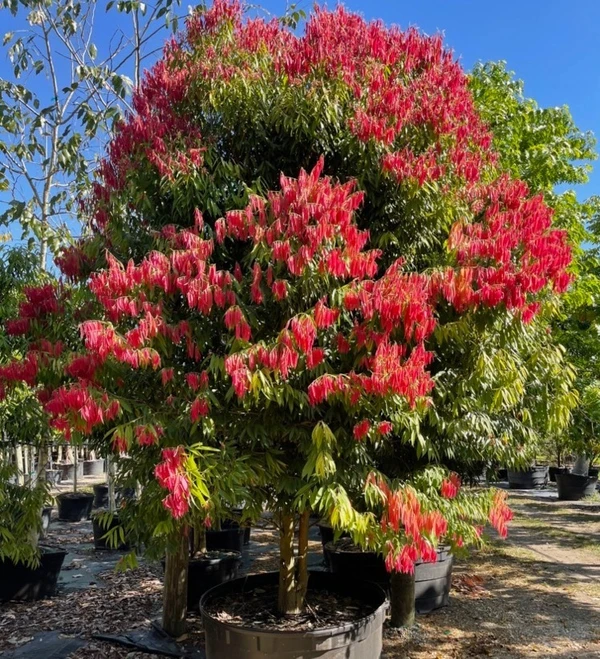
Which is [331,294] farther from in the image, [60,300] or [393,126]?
[60,300]

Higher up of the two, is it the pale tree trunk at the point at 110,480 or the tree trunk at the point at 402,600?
the pale tree trunk at the point at 110,480

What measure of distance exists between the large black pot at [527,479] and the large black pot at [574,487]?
272 centimetres

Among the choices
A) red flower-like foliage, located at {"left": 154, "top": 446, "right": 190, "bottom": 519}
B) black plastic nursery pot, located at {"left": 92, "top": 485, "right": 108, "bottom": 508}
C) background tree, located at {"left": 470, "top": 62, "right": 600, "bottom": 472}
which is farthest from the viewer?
black plastic nursery pot, located at {"left": 92, "top": 485, "right": 108, "bottom": 508}

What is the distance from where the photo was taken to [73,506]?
10.2m

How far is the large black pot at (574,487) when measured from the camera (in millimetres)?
13809

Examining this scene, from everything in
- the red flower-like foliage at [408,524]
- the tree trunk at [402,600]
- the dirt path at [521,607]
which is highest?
the red flower-like foliage at [408,524]

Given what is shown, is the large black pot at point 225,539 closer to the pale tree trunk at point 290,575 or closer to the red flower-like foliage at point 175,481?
the pale tree trunk at point 290,575

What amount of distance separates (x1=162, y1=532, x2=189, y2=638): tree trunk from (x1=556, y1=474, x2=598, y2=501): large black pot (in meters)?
11.8

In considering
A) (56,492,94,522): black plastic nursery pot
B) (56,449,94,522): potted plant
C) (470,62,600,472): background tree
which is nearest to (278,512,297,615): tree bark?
(470,62,600,472): background tree

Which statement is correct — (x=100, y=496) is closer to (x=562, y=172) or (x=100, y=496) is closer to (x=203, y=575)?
(x=203, y=575)

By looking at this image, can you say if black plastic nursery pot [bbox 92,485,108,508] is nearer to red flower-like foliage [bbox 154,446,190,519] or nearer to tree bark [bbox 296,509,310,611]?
tree bark [bbox 296,509,310,611]

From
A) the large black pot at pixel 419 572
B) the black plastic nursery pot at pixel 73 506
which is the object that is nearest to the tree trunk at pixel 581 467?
the large black pot at pixel 419 572

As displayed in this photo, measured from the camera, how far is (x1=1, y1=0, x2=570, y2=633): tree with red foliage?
270 cm

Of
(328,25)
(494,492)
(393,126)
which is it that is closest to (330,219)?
(393,126)
